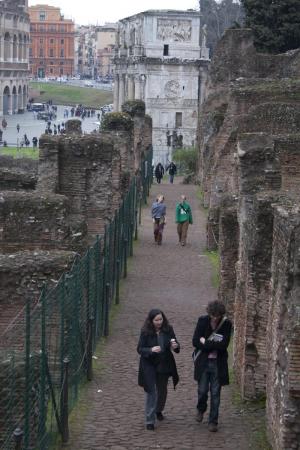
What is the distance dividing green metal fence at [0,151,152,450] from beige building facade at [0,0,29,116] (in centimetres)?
8705

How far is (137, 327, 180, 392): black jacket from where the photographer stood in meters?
9.80

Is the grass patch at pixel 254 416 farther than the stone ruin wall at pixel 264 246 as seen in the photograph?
Yes

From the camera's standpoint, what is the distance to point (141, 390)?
11.3m

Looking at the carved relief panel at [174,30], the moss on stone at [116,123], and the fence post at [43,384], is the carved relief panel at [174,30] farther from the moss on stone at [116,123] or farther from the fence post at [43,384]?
the fence post at [43,384]

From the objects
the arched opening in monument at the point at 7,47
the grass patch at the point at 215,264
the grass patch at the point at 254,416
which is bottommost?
the grass patch at the point at 215,264

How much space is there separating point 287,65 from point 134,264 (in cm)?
1594

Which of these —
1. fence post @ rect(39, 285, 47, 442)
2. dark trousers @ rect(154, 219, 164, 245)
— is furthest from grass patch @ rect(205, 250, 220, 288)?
fence post @ rect(39, 285, 47, 442)

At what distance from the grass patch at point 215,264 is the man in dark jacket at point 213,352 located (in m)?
7.79

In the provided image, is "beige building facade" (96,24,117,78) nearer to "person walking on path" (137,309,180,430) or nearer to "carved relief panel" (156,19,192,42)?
"carved relief panel" (156,19,192,42)

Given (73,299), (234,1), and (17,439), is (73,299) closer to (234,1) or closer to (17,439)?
(17,439)

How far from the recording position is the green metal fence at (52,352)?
27.7 ft

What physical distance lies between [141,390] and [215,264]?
9049 millimetres

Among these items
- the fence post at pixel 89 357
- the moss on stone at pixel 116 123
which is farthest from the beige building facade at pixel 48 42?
the fence post at pixel 89 357

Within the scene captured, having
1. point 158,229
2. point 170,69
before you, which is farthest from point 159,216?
point 170,69
